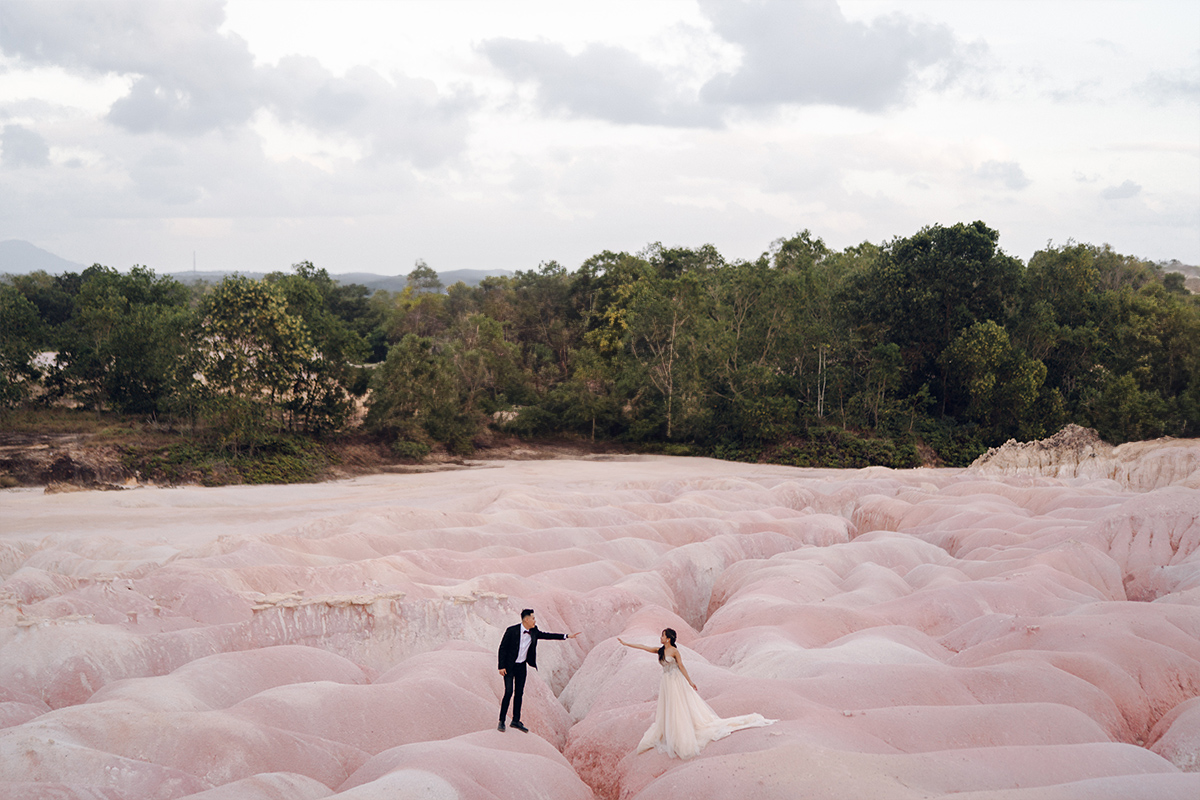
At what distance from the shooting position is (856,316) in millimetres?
47938

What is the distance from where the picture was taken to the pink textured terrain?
1055cm

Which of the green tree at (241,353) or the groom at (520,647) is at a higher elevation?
the green tree at (241,353)

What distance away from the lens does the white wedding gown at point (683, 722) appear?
10987mm

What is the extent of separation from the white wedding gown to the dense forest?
33.5m

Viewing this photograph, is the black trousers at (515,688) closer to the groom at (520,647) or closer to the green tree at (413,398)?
the groom at (520,647)

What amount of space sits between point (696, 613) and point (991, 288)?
33.4m

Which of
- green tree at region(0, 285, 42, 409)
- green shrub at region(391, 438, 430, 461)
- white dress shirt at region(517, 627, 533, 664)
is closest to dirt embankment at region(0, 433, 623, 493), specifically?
green shrub at region(391, 438, 430, 461)

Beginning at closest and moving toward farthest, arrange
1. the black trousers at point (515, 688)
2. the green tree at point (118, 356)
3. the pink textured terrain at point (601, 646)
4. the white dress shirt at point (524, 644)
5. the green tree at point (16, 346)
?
the pink textured terrain at point (601, 646) → the white dress shirt at point (524, 644) → the black trousers at point (515, 688) → the green tree at point (16, 346) → the green tree at point (118, 356)

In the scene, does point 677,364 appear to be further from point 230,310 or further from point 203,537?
point 203,537

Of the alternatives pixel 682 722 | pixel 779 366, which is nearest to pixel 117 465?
pixel 682 722

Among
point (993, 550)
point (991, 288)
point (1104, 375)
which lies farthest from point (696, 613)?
point (1104, 375)

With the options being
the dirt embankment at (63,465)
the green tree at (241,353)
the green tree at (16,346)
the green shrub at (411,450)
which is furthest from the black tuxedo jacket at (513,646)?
the green tree at (16,346)

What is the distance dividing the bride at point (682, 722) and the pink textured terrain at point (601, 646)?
0.89 ft

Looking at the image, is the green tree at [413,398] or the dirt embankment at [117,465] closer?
the dirt embankment at [117,465]
